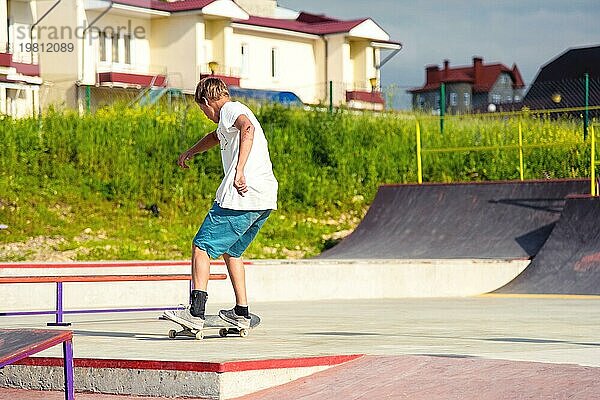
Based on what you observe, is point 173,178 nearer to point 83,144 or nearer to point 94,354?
point 83,144

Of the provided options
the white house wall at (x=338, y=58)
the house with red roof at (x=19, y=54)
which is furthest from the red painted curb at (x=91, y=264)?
the white house wall at (x=338, y=58)

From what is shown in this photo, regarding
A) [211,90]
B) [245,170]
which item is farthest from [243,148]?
[211,90]

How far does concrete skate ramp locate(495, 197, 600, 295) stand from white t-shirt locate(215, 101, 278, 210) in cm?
723

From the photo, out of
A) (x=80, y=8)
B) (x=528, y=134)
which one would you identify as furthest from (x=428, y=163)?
(x=80, y=8)

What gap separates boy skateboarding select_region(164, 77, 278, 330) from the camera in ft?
23.5

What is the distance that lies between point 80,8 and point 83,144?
23.5 meters

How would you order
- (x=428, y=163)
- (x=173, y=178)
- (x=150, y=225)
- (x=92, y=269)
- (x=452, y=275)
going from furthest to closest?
(x=428, y=163) < (x=173, y=178) < (x=150, y=225) < (x=452, y=275) < (x=92, y=269)

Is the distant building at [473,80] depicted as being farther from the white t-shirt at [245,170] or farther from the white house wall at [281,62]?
the white t-shirt at [245,170]

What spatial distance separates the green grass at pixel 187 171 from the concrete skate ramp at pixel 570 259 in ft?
12.2

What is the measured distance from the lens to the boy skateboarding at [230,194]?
717 cm

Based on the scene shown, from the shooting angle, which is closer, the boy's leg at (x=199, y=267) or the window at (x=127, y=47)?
the boy's leg at (x=199, y=267)

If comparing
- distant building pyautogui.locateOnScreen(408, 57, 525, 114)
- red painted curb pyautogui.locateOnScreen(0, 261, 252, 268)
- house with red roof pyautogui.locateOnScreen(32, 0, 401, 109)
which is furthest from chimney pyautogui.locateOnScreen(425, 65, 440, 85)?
red painted curb pyautogui.locateOnScreen(0, 261, 252, 268)

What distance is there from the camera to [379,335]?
7641mm

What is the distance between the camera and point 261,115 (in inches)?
893
